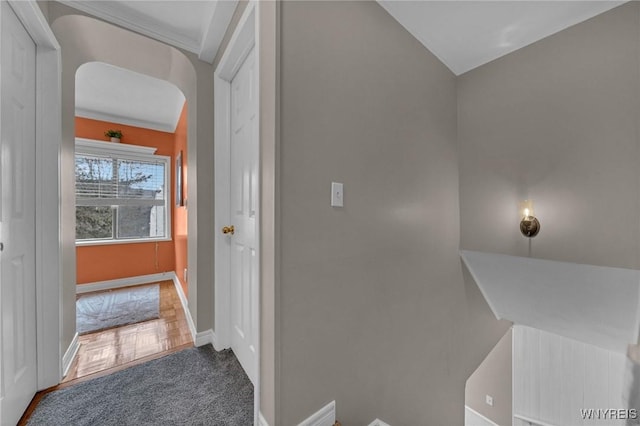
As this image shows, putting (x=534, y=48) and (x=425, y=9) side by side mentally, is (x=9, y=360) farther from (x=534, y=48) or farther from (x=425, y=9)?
(x=534, y=48)

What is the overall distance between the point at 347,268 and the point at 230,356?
1.25m

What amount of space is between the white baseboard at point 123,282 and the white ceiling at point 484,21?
14.4 feet

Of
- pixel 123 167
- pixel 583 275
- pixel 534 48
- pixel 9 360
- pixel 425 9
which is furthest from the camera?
pixel 123 167

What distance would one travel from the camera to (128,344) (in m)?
2.01

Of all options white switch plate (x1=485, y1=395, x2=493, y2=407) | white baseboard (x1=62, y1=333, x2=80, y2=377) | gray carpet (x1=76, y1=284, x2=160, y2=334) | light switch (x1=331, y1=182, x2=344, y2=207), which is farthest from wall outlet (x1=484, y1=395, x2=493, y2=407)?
white baseboard (x1=62, y1=333, x2=80, y2=377)

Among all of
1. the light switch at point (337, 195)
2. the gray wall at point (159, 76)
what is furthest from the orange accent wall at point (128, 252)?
the light switch at point (337, 195)

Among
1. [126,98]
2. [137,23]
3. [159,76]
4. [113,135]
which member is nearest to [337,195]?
[137,23]

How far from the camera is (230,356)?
6.00ft

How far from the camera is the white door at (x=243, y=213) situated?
1569 millimetres

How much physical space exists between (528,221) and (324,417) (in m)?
1.86

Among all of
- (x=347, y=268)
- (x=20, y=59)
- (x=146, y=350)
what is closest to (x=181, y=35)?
(x=20, y=59)

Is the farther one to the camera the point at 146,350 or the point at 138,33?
the point at 146,350

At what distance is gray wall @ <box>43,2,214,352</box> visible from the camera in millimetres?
1675

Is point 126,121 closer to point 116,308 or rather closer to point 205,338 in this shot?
point 116,308
